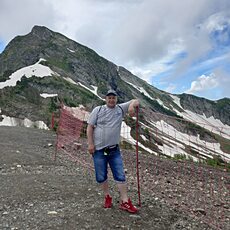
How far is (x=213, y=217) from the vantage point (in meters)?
8.38

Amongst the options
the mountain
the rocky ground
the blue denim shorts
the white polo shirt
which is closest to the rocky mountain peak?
the mountain

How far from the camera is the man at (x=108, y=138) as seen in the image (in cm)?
759

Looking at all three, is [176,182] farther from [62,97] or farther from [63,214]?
[62,97]

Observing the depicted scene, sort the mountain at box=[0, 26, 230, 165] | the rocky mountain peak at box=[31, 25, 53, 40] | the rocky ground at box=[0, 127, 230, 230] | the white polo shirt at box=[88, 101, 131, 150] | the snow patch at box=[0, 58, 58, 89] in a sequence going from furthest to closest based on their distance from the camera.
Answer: the rocky mountain peak at box=[31, 25, 53, 40] → the snow patch at box=[0, 58, 58, 89] → the mountain at box=[0, 26, 230, 165] → the white polo shirt at box=[88, 101, 131, 150] → the rocky ground at box=[0, 127, 230, 230]

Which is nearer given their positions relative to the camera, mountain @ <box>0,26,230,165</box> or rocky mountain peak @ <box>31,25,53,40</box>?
mountain @ <box>0,26,230,165</box>

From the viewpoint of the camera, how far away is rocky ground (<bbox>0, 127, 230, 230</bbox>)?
709cm

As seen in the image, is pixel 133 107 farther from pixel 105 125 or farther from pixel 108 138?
pixel 108 138

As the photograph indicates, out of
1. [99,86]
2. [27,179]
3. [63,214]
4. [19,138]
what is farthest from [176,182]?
[99,86]

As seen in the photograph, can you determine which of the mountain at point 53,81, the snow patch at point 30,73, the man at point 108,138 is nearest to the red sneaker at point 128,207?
the man at point 108,138

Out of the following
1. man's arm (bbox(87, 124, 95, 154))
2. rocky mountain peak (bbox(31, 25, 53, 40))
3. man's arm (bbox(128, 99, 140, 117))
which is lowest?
man's arm (bbox(87, 124, 95, 154))

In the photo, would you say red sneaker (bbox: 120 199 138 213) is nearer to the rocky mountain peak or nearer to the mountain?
the mountain

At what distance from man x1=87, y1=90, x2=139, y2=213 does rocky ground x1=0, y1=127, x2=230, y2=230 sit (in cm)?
65

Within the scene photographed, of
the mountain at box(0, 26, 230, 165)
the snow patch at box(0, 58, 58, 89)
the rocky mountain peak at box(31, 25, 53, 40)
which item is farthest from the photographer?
the rocky mountain peak at box(31, 25, 53, 40)

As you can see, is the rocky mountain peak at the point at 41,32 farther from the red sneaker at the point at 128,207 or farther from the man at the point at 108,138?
the red sneaker at the point at 128,207
